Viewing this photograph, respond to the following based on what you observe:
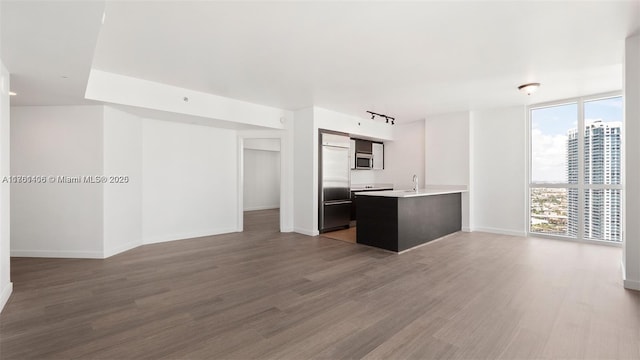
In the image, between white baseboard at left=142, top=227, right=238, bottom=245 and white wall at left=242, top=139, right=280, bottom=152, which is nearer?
white baseboard at left=142, top=227, right=238, bottom=245

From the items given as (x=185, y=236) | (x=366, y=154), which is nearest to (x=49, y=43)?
(x=185, y=236)

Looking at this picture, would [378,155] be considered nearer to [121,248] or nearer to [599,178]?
[599,178]

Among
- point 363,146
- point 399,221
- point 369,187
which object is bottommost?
point 399,221

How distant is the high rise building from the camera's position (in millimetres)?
5202

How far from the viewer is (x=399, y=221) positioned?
4.78 meters

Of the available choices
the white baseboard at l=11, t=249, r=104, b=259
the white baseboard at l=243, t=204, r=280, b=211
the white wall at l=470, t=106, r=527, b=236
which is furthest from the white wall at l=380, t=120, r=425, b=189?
the white baseboard at l=11, t=249, r=104, b=259

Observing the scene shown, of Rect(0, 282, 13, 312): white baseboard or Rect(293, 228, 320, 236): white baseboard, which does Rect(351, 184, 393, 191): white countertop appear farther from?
Rect(0, 282, 13, 312): white baseboard

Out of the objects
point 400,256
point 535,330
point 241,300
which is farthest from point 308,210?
point 535,330

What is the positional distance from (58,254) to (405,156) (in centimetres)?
772

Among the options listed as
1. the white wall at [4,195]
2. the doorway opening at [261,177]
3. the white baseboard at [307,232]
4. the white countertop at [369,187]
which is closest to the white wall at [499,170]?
the white countertop at [369,187]

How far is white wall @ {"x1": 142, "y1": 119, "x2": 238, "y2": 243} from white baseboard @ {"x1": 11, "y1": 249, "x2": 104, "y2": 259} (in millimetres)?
918

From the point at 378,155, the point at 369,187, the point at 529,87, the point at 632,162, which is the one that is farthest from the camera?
the point at 378,155

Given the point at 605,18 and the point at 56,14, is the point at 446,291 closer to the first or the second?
the point at 605,18

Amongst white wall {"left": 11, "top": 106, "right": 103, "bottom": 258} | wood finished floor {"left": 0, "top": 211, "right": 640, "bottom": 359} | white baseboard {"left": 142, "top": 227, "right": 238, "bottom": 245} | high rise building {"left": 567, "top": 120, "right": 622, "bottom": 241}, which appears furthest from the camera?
white baseboard {"left": 142, "top": 227, "right": 238, "bottom": 245}
